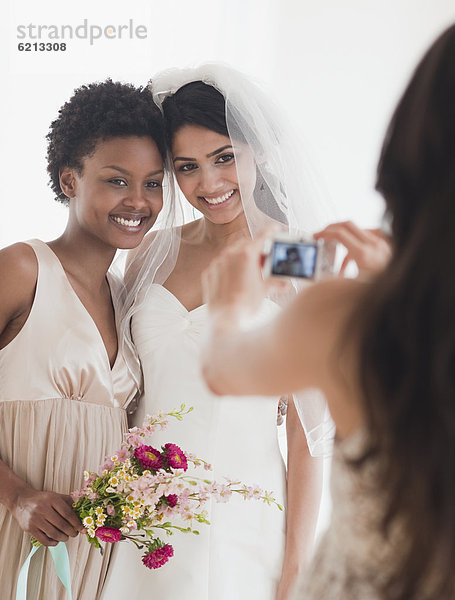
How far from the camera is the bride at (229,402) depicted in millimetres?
1732

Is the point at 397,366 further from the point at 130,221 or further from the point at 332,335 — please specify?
the point at 130,221

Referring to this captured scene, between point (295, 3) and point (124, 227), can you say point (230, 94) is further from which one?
A: point (295, 3)

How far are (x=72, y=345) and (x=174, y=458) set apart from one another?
1.25 feet

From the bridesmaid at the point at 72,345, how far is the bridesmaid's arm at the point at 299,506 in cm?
41

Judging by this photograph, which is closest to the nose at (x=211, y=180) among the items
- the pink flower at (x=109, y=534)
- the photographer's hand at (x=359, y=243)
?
the photographer's hand at (x=359, y=243)

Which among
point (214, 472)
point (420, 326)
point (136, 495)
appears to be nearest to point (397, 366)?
point (420, 326)

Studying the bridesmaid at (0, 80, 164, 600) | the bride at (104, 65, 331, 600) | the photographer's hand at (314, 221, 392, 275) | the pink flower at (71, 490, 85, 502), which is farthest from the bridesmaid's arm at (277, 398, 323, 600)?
the photographer's hand at (314, 221, 392, 275)

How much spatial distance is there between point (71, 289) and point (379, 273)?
1067mm

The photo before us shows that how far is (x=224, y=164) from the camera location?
182cm

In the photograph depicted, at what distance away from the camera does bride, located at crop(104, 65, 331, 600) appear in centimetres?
173

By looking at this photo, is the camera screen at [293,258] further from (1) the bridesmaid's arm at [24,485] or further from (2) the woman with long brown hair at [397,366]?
(1) the bridesmaid's arm at [24,485]

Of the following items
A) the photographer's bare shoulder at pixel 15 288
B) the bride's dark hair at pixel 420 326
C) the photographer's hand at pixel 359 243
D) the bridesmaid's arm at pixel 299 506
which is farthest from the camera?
the bridesmaid's arm at pixel 299 506

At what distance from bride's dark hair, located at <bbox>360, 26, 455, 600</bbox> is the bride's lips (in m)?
1.00

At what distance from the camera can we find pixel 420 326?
2.62ft
